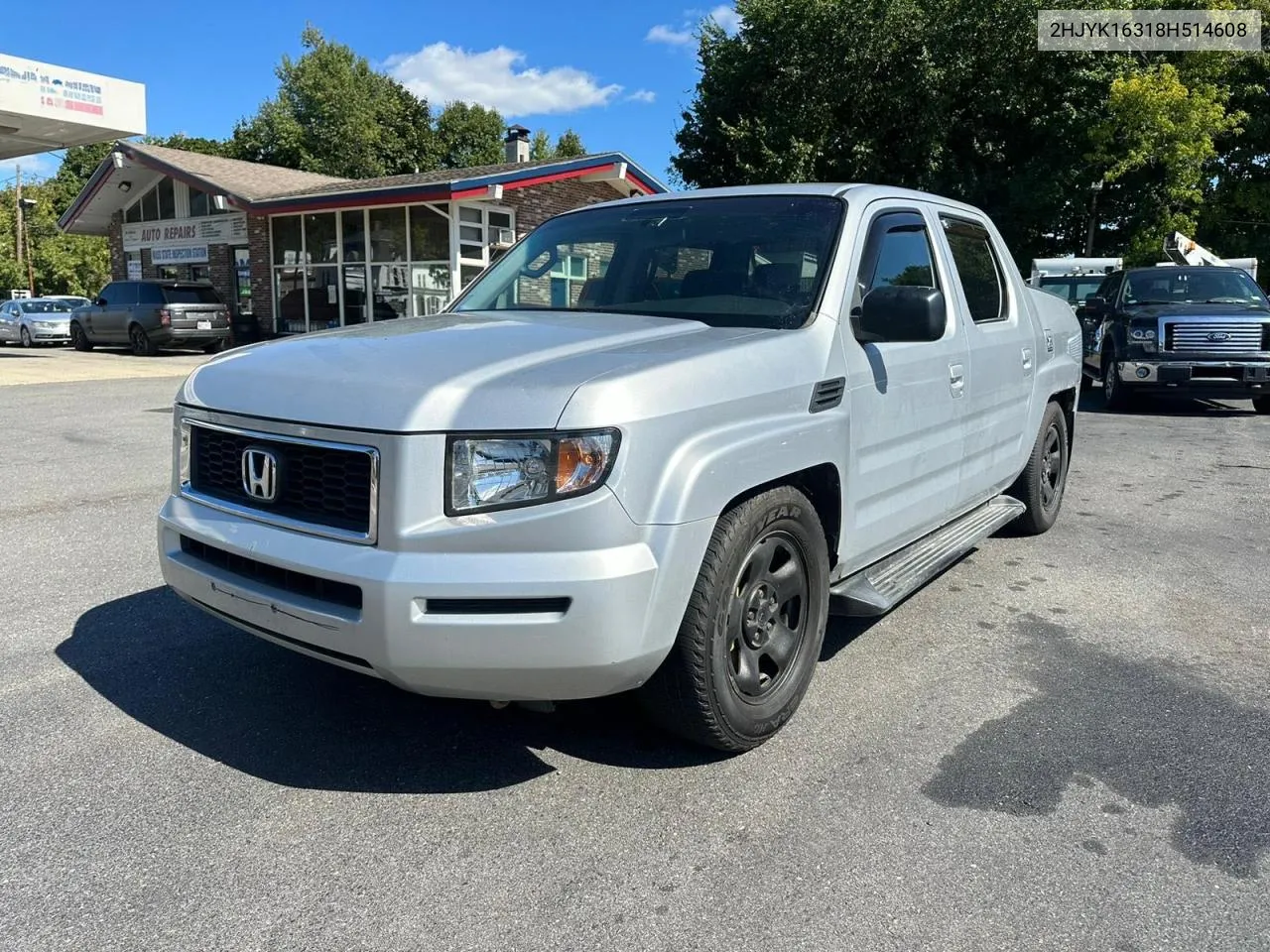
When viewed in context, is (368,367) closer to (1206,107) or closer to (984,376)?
(984,376)

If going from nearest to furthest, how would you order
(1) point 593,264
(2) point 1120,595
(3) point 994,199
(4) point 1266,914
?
(4) point 1266,914 < (1) point 593,264 < (2) point 1120,595 < (3) point 994,199

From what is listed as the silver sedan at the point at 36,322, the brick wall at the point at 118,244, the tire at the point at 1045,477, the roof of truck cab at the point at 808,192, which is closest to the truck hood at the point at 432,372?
the roof of truck cab at the point at 808,192

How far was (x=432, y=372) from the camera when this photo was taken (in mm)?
2721

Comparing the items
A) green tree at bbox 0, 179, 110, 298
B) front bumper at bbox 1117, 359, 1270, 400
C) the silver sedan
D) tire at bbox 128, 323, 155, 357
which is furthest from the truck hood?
green tree at bbox 0, 179, 110, 298

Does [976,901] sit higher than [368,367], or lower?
lower

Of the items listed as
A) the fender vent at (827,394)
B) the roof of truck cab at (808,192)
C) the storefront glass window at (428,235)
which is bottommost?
the fender vent at (827,394)

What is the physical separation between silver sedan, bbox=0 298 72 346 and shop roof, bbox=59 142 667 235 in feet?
8.98

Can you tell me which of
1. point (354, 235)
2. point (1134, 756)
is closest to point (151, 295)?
point (354, 235)

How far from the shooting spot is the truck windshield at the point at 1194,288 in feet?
40.6

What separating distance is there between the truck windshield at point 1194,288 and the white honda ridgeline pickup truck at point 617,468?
10.2 m

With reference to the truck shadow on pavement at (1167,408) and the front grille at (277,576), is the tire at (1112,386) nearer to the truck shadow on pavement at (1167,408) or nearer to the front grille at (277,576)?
the truck shadow on pavement at (1167,408)

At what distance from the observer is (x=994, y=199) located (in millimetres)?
29953

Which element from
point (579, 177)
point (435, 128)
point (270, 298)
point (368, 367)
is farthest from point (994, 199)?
point (435, 128)

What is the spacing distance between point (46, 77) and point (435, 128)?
39.9m
